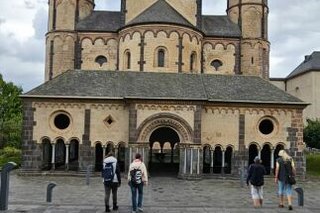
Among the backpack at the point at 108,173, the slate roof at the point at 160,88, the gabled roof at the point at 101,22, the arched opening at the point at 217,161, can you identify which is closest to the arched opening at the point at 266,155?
the arched opening at the point at 217,161

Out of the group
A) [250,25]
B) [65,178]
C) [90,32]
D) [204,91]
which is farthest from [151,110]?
[250,25]

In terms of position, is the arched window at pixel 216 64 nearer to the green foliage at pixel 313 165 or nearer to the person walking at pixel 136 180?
the green foliage at pixel 313 165

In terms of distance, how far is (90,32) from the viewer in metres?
43.3

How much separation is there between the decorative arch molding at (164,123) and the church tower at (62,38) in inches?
755

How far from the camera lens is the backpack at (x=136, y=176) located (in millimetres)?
13602

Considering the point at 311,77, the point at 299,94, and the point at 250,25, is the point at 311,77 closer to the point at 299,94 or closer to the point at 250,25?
the point at 299,94

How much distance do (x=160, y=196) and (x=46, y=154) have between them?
12.6 meters

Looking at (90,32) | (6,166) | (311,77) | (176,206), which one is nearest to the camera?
(6,166)

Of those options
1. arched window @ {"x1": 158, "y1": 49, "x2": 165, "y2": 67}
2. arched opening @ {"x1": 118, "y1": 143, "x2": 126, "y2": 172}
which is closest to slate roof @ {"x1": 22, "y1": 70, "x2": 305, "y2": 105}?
arched opening @ {"x1": 118, "y1": 143, "x2": 126, "y2": 172}

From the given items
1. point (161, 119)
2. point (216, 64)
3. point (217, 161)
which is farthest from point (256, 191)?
point (216, 64)

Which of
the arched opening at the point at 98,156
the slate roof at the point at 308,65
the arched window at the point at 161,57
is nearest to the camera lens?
the arched opening at the point at 98,156

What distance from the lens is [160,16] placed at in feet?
129

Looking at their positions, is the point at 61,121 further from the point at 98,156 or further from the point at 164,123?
the point at 164,123

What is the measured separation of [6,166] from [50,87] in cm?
1500
